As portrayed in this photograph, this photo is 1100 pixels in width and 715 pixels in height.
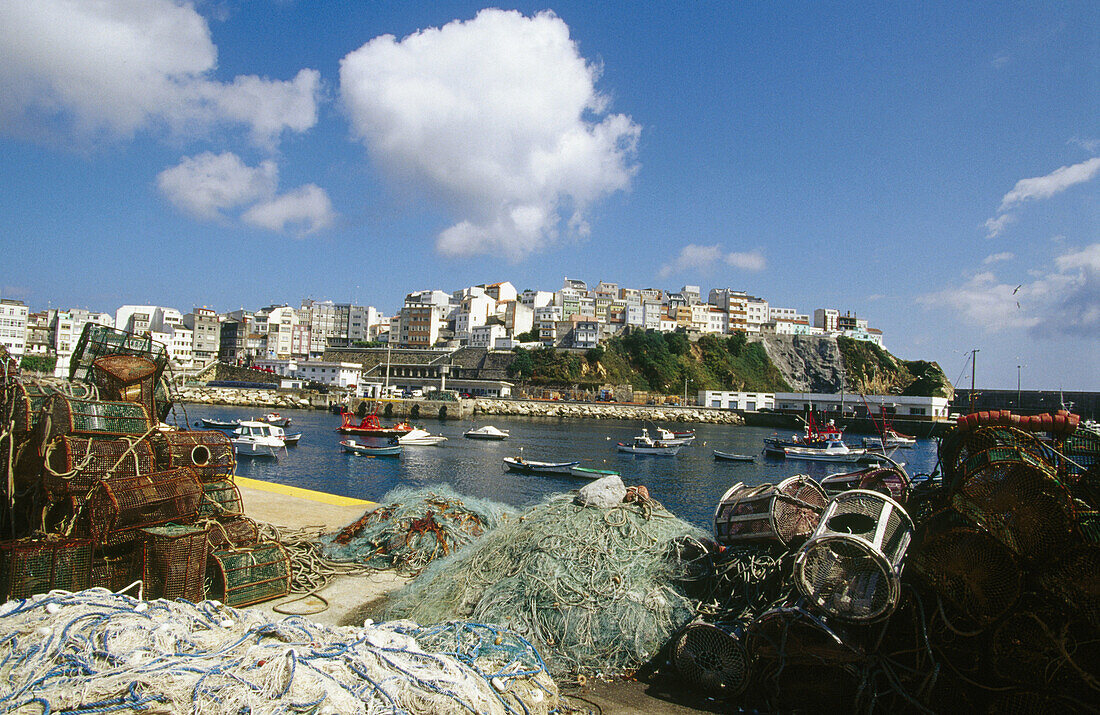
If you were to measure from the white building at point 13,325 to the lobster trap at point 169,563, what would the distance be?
84.2 meters

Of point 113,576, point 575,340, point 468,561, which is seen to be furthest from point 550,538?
point 575,340

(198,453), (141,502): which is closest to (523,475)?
(198,453)

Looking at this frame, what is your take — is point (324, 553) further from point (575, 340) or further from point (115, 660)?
point (575, 340)

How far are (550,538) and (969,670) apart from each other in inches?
130

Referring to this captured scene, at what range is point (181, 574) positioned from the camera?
5488 millimetres

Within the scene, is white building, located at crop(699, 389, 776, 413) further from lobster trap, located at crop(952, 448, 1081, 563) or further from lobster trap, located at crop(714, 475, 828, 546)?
lobster trap, located at crop(952, 448, 1081, 563)

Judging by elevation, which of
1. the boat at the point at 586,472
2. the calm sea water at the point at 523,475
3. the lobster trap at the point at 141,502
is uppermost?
the lobster trap at the point at 141,502

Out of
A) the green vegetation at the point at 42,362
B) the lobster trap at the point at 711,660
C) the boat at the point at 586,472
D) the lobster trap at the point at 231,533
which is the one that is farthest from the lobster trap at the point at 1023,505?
the green vegetation at the point at 42,362

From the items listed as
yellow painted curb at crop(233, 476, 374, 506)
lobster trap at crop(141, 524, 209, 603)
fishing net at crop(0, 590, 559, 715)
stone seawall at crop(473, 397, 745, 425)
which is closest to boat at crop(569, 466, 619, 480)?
yellow painted curb at crop(233, 476, 374, 506)

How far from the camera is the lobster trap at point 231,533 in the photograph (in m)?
6.41

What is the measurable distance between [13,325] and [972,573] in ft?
303

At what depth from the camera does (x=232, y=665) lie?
3.48 metres

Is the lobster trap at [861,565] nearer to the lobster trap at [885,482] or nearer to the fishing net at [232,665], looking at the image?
the lobster trap at [885,482]

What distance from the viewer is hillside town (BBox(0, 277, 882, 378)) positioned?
79.6 meters
